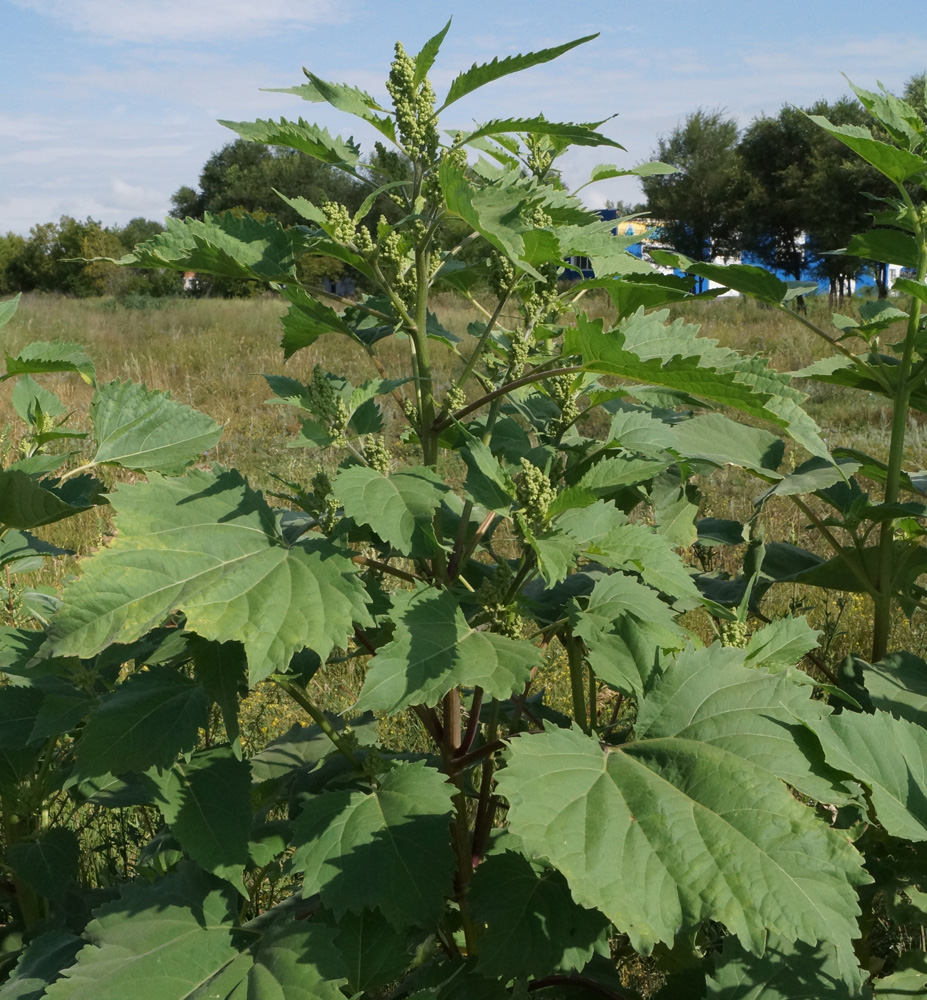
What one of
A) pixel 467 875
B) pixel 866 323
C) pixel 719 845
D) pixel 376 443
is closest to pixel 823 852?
pixel 719 845

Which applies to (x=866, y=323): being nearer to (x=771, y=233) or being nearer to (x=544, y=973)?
(x=544, y=973)

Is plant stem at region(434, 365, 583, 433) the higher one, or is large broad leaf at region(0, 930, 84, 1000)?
plant stem at region(434, 365, 583, 433)

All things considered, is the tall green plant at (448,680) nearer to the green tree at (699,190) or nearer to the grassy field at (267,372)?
the grassy field at (267,372)

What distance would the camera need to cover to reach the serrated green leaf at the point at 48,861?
1687mm

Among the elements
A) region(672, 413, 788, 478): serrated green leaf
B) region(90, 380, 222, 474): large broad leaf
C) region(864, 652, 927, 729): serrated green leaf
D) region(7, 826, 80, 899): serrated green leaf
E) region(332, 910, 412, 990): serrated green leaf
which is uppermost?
region(90, 380, 222, 474): large broad leaf

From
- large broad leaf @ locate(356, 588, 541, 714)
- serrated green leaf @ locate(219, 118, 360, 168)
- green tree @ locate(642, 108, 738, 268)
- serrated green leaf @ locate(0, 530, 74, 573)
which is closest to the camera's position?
large broad leaf @ locate(356, 588, 541, 714)

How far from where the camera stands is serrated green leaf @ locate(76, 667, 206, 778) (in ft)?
4.54

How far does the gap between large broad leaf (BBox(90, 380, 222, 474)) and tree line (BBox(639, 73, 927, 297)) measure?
2435cm

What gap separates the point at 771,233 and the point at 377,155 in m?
31.5

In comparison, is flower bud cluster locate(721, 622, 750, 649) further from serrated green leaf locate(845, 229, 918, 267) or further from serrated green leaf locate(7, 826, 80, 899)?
serrated green leaf locate(7, 826, 80, 899)

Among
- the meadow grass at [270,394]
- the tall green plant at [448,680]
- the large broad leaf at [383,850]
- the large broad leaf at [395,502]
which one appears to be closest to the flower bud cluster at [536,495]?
the tall green plant at [448,680]

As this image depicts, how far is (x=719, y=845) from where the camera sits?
1158 millimetres

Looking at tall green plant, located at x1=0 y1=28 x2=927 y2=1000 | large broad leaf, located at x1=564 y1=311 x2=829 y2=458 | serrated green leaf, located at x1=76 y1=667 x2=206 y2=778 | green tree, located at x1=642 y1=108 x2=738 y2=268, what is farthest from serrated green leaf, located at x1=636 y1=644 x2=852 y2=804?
green tree, located at x1=642 y1=108 x2=738 y2=268

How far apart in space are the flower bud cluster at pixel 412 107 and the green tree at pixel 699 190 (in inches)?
1248
